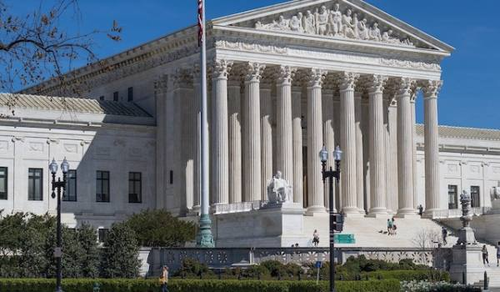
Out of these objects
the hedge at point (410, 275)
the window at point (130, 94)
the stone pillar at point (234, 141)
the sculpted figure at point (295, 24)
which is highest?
the sculpted figure at point (295, 24)

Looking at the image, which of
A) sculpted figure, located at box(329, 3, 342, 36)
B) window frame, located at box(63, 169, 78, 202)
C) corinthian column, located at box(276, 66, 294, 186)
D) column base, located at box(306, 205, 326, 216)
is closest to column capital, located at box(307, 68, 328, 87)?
corinthian column, located at box(276, 66, 294, 186)

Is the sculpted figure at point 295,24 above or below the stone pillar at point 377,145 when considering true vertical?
above

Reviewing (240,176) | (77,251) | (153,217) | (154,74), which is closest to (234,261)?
(77,251)

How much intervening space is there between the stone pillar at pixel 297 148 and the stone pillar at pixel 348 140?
3404 millimetres

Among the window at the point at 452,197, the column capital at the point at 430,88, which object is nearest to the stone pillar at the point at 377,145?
the column capital at the point at 430,88

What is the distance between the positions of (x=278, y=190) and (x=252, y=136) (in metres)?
12.0

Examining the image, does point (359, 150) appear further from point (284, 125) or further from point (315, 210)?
point (284, 125)

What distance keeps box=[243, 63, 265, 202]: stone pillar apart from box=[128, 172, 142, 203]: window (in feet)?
32.9

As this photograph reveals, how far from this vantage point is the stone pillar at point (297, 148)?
89688 mm

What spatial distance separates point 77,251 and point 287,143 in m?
33.7

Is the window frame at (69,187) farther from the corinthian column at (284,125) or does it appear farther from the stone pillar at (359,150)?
the stone pillar at (359,150)

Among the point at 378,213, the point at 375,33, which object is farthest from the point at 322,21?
the point at 378,213

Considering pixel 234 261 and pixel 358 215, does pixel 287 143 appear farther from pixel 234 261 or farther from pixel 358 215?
pixel 234 261

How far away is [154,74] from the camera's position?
92500 mm
